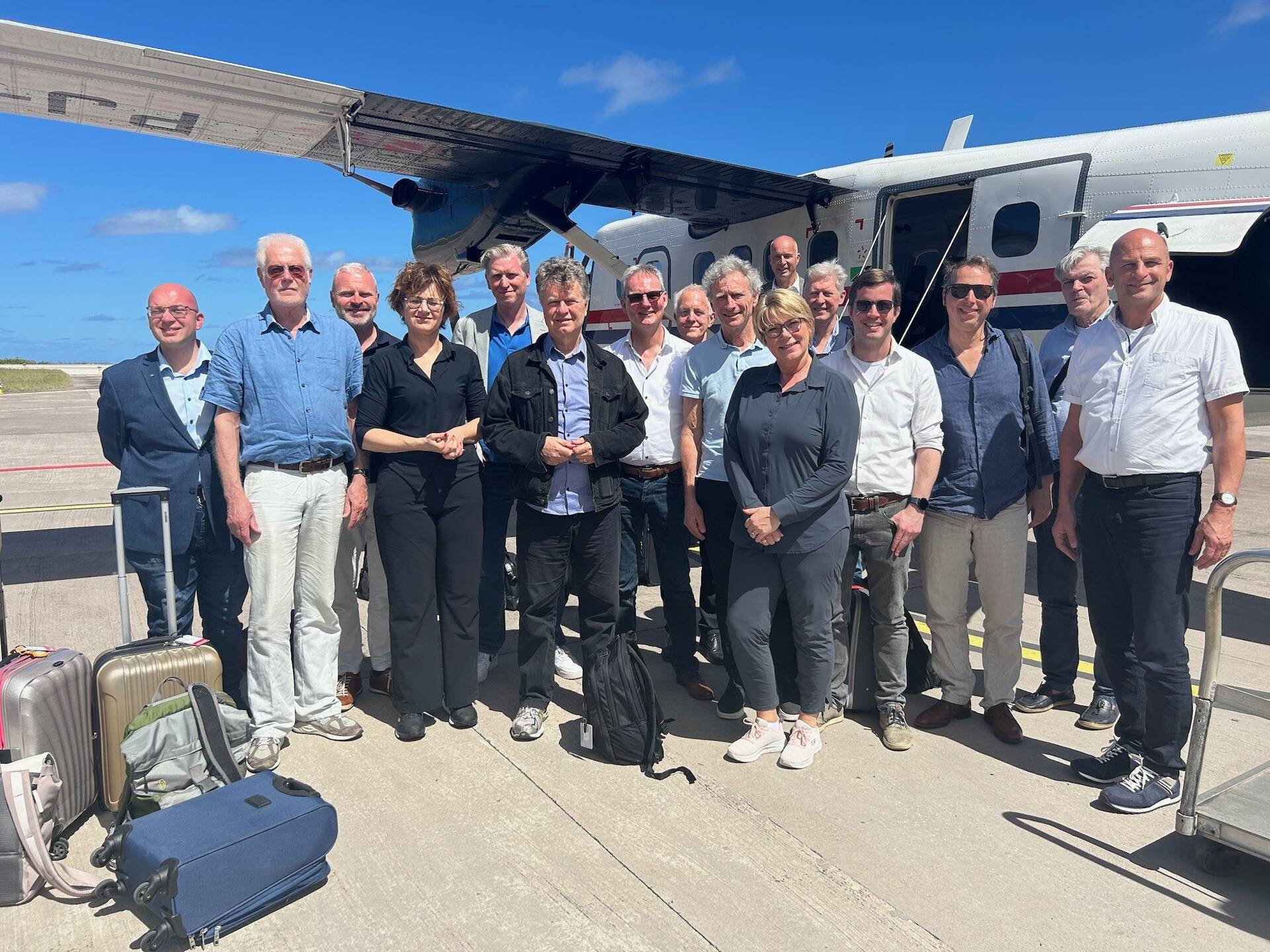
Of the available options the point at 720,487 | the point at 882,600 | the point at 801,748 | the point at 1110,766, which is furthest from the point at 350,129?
the point at 1110,766

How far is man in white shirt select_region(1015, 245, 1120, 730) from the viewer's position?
4055mm

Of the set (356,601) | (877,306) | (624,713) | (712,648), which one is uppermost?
(877,306)

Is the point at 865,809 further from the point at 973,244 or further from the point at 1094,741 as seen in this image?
the point at 973,244

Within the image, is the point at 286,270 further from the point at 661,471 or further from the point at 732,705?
the point at 732,705

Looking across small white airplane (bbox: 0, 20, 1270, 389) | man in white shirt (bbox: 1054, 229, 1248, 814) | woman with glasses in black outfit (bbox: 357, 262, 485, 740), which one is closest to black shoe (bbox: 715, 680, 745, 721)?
woman with glasses in black outfit (bbox: 357, 262, 485, 740)

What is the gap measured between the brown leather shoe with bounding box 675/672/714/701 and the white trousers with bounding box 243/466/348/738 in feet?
5.80

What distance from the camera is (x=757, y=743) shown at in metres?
3.64

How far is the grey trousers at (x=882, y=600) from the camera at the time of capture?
12.2 feet

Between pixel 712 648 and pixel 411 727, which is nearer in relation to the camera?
pixel 411 727

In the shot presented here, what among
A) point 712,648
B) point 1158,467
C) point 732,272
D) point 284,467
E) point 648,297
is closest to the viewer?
point 1158,467

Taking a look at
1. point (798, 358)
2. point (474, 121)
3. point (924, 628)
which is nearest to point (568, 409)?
point (798, 358)

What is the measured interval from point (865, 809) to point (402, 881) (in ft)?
5.69

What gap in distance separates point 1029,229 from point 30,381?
192 ft

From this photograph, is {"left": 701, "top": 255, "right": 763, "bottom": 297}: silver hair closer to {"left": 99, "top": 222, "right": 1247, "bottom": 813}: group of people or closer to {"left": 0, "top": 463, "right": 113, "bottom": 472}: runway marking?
{"left": 99, "top": 222, "right": 1247, "bottom": 813}: group of people
